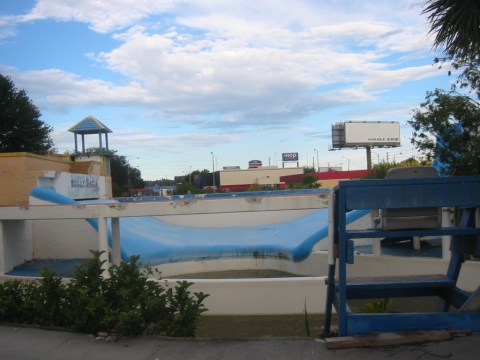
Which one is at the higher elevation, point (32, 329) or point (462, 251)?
point (462, 251)

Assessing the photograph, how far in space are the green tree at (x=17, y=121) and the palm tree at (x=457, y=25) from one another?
26.2 m

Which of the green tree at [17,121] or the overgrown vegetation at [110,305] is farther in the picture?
the green tree at [17,121]

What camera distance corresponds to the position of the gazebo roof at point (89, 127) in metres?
38.2

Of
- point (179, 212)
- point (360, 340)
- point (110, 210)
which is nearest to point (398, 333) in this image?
point (360, 340)

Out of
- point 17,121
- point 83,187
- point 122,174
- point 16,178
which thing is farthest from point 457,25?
point 122,174

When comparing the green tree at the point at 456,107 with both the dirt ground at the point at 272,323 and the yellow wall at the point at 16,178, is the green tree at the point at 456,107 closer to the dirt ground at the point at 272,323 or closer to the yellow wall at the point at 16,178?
the dirt ground at the point at 272,323

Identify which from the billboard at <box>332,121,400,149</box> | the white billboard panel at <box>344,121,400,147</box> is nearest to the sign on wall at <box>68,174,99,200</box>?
the billboard at <box>332,121,400,149</box>

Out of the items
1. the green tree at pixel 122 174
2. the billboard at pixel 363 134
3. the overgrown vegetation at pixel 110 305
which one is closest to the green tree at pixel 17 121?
the overgrown vegetation at pixel 110 305

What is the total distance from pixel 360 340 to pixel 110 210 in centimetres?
794

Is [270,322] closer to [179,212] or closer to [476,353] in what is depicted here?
[179,212]

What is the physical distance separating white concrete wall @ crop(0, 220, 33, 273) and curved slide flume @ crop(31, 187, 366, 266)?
1209 millimetres

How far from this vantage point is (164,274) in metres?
15.1

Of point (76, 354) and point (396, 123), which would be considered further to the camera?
point (396, 123)

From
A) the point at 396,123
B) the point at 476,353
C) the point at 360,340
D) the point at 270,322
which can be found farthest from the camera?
the point at 396,123
